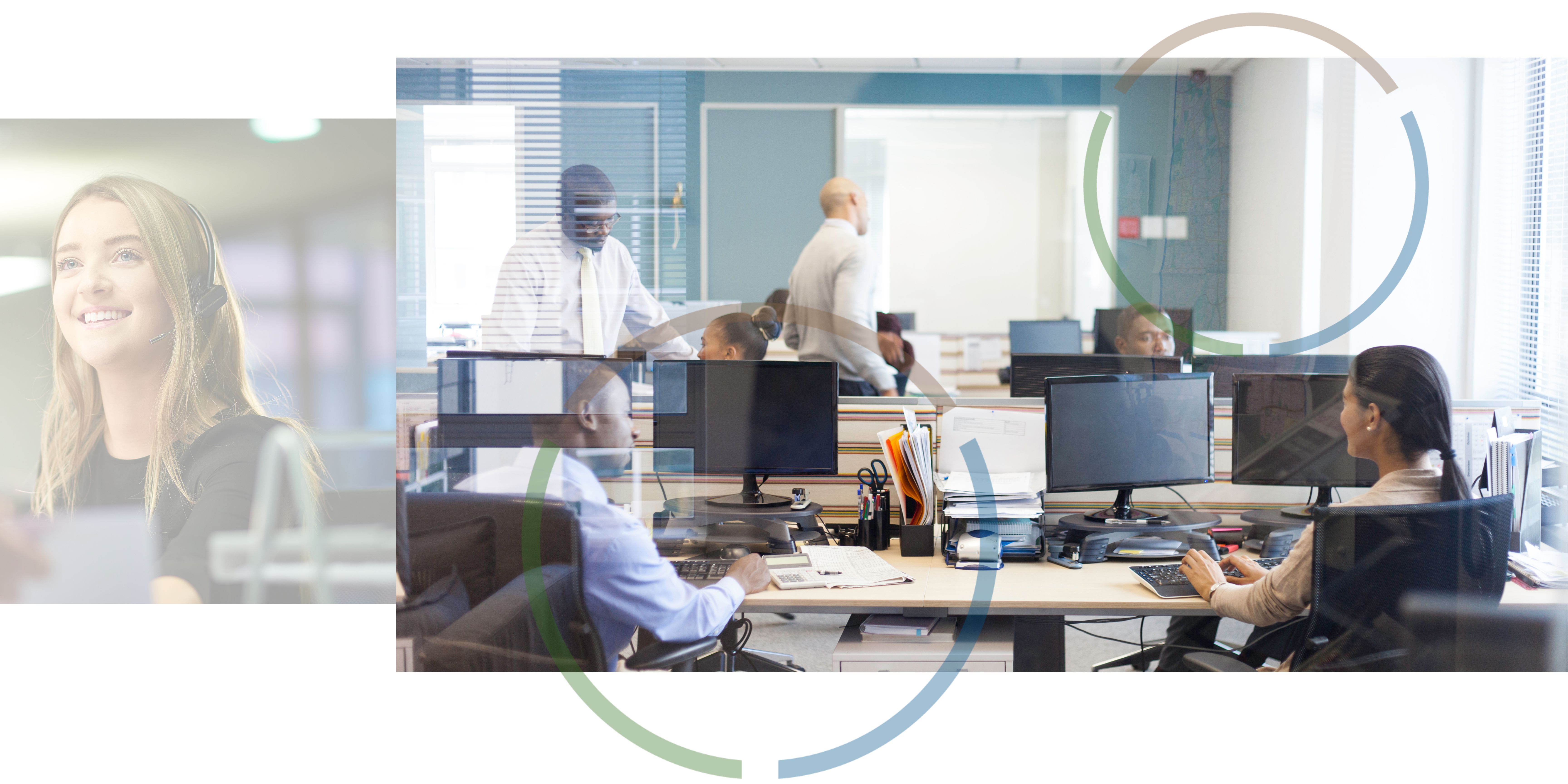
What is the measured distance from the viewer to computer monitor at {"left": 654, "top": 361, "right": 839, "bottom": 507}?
2.44m

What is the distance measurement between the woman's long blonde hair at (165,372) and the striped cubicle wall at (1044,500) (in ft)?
3.97

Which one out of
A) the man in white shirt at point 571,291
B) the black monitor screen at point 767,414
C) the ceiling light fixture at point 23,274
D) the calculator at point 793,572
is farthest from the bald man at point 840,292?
the ceiling light fixture at point 23,274

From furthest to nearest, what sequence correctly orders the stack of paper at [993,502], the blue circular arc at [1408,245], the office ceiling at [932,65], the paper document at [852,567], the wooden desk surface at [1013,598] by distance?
the office ceiling at [932,65] → the blue circular arc at [1408,245] → the stack of paper at [993,502] → the paper document at [852,567] → the wooden desk surface at [1013,598]

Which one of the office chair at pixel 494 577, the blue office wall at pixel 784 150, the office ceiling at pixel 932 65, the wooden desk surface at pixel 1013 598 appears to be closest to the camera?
the office chair at pixel 494 577

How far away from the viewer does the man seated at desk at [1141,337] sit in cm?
402

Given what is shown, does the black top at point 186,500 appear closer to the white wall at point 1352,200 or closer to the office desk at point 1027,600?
the office desk at point 1027,600

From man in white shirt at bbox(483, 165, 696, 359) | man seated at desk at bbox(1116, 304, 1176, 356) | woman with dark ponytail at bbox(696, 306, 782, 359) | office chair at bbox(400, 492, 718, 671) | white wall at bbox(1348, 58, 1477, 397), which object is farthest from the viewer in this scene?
man seated at desk at bbox(1116, 304, 1176, 356)

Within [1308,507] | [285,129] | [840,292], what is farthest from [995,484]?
[285,129]

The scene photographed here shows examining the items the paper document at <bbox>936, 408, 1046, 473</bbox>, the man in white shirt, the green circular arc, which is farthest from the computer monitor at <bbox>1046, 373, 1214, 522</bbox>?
the green circular arc

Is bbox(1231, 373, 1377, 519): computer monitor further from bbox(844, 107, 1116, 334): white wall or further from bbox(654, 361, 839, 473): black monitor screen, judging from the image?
bbox(844, 107, 1116, 334): white wall

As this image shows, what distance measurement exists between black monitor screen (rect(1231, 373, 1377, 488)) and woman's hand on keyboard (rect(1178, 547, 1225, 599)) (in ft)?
1.62

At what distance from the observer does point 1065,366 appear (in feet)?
9.05

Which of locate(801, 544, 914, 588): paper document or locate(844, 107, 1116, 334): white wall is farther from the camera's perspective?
locate(844, 107, 1116, 334): white wall
